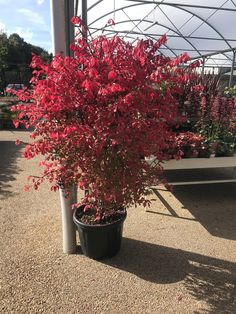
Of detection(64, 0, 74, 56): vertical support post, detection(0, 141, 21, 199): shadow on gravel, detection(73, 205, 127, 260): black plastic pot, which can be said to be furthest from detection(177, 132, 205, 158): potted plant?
detection(0, 141, 21, 199): shadow on gravel

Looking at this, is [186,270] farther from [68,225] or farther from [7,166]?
[7,166]

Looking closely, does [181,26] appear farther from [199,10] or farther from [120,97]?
[120,97]

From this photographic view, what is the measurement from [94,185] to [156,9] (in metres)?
8.17

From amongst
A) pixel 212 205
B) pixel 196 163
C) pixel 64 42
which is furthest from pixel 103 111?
pixel 212 205

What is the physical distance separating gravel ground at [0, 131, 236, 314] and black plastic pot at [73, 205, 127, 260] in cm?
8

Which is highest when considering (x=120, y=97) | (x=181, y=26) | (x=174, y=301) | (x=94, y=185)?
(x=181, y=26)

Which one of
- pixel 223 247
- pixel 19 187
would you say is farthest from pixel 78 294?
pixel 19 187

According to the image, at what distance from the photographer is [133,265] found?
2.42 metres

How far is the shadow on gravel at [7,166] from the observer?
13.1ft

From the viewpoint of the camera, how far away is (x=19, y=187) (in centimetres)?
411

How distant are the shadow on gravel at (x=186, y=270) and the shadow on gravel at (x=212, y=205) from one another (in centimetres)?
57

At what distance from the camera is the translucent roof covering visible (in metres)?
8.25

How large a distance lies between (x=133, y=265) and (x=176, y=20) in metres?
9.03

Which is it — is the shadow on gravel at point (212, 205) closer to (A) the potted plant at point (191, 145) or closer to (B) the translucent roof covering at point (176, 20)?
(A) the potted plant at point (191, 145)
